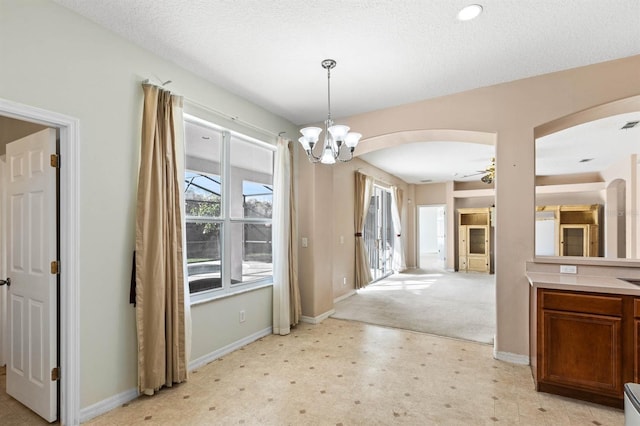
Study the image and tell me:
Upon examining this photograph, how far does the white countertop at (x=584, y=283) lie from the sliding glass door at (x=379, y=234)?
15.6 ft

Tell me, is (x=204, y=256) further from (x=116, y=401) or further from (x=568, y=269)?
(x=568, y=269)

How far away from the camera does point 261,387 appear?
8.92 ft

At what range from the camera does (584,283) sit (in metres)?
2.53

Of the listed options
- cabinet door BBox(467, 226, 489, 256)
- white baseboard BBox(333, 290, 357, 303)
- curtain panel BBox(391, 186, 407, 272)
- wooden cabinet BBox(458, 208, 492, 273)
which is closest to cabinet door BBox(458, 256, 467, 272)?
wooden cabinet BBox(458, 208, 492, 273)

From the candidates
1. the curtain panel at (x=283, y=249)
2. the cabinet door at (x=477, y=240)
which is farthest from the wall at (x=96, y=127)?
the cabinet door at (x=477, y=240)

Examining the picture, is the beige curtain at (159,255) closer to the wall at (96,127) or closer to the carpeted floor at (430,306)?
the wall at (96,127)

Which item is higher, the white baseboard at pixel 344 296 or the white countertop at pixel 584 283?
the white countertop at pixel 584 283

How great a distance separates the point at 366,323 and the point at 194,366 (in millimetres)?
2381

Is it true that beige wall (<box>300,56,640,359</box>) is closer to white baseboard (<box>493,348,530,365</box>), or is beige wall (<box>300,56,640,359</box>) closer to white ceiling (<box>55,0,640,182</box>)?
white baseboard (<box>493,348,530,365</box>)

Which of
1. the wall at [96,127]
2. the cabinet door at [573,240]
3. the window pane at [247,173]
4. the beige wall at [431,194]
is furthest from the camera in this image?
the beige wall at [431,194]

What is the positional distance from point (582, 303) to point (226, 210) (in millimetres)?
3469

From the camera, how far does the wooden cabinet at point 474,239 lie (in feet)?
31.1

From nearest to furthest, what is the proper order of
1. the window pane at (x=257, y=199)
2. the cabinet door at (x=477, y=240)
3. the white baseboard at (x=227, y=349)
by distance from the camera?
1. the white baseboard at (x=227, y=349)
2. the window pane at (x=257, y=199)
3. the cabinet door at (x=477, y=240)

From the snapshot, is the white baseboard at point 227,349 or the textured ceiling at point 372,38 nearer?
the textured ceiling at point 372,38
